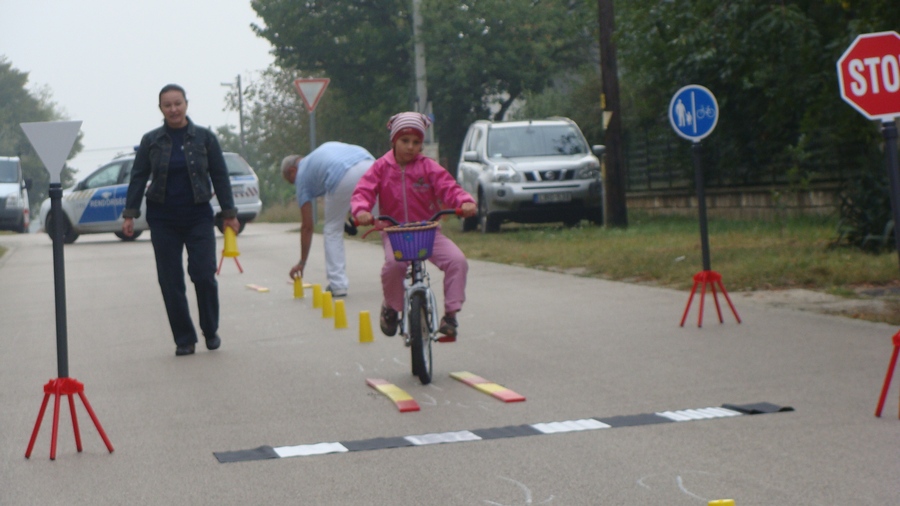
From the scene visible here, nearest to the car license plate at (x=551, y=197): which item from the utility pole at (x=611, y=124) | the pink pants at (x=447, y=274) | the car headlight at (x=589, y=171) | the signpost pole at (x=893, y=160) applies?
the car headlight at (x=589, y=171)

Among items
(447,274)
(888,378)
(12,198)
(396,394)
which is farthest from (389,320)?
(12,198)

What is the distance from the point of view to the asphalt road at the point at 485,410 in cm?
550

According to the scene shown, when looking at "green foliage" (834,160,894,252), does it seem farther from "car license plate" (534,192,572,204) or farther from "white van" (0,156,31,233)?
"white van" (0,156,31,233)

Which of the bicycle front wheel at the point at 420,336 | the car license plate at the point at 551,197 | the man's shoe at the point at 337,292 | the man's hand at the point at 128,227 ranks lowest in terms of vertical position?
the man's shoe at the point at 337,292

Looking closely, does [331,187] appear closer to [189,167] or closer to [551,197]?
[189,167]

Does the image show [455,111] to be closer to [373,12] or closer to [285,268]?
[373,12]

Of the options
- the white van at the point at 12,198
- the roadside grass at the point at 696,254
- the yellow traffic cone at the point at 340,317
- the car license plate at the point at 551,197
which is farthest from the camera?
the white van at the point at 12,198

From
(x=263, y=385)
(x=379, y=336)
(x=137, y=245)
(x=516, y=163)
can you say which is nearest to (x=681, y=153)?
(x=516, y=163)

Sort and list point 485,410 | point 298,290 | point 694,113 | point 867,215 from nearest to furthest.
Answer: point 485,410
point 694,113
point 298,290
point 867,215

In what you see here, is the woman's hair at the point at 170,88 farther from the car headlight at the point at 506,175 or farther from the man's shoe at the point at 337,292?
the car headlight at the point at 506,175

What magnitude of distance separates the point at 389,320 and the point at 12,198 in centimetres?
2886

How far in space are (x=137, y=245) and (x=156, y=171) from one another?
17.0 metres

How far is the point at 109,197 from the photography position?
27.9 metres

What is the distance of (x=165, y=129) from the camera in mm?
9641
